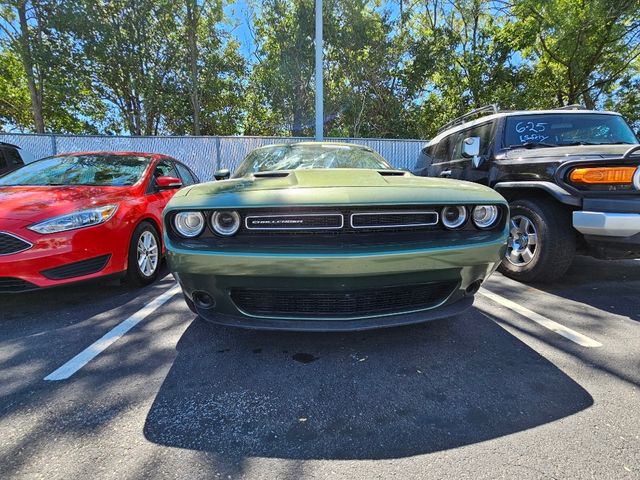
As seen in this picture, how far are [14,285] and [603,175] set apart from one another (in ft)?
15.8

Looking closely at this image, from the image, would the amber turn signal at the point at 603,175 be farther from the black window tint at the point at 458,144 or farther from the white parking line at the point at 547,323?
the black window tint at the point at 458,144

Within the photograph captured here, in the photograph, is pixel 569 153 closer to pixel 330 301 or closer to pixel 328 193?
pixel 328 193

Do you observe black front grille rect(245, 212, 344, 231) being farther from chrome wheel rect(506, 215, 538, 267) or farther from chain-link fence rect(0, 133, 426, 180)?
chain-link fence rect(0, 133, 426, 180)

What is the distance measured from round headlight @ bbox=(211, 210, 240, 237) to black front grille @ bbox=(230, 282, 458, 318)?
343 mm

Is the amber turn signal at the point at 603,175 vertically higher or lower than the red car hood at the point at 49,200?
higher

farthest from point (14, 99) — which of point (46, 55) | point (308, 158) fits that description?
point (308, 158)

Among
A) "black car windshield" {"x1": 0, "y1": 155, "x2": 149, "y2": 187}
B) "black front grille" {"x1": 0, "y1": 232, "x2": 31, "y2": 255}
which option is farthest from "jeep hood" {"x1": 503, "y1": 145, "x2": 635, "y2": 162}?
"black front grille" {"x1": 0, "y1": 232, "x2": 31, "y2": 255}

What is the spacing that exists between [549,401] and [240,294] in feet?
5.48

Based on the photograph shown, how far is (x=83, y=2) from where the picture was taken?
40.9 ft

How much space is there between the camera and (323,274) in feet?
5.83

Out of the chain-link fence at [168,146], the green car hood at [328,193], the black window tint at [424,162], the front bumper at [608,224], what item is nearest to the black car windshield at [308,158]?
the green car hood at [328,193]

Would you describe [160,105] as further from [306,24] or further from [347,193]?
[347,193]

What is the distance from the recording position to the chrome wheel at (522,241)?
3513mm

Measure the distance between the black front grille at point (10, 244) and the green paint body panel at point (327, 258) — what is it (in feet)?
5.09
